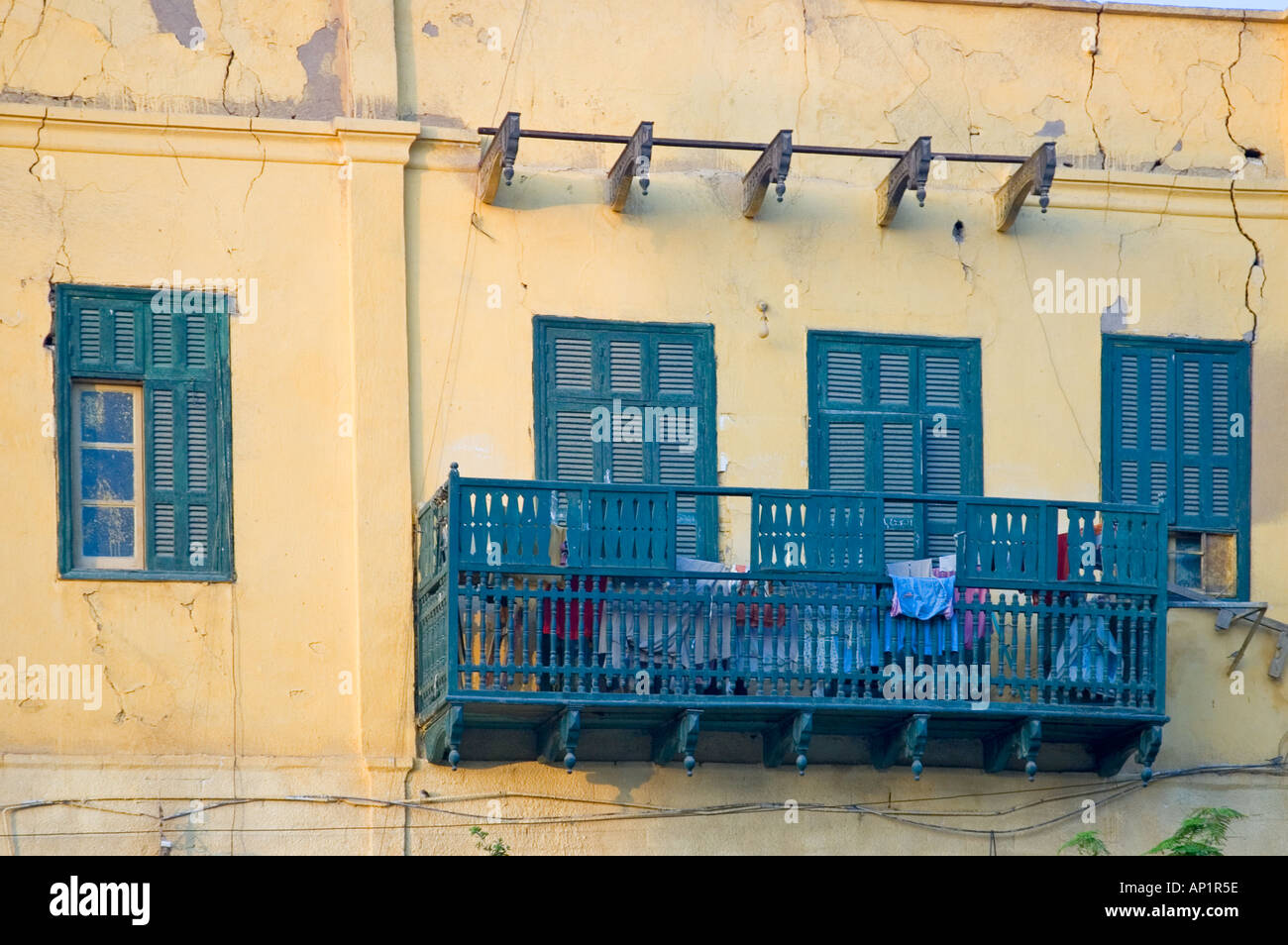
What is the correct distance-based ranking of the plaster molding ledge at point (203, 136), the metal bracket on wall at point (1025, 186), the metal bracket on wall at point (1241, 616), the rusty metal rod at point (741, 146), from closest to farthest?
the plaster molding ledge at point (203, 136) → the rusty metal rod at point (741, 146) → the metal bracket on wall at point (1025, 186) → the metal bracket on wall at point (1241, 616)

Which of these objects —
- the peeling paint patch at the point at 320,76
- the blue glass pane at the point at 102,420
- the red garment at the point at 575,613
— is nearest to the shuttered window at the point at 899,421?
the red garment at the point at 575,613

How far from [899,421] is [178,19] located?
553cm

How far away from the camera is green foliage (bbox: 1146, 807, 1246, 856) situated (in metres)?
15.9

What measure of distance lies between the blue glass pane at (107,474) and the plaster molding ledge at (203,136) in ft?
6.52

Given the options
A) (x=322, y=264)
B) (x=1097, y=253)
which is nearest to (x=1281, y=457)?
(x=1097, y=253)

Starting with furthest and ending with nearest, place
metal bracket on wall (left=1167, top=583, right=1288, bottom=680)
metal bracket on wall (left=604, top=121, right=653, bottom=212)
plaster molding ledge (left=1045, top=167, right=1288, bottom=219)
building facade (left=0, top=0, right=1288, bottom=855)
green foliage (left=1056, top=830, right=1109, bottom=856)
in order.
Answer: plaster molding ledge (left=1045, top=167, right=1288, bottom=219), metal bracket on wall (left=1167, top=583, right=1288, bottom=680), metal bracket on wall (left=604, top=121, right=653, bottom=212), building facade (left=0, top=0, right=1288, bottom=855), green foliage (left=1056, top=830, right=1109, bottom=856)

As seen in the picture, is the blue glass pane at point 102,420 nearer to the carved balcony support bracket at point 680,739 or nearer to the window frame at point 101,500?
the window frame at point 101,500

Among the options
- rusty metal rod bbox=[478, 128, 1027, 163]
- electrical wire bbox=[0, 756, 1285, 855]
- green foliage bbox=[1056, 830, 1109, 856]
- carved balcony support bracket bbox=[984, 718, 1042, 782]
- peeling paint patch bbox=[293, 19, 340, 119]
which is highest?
peeling paint patch bbox=[293, 19, 340, 119]

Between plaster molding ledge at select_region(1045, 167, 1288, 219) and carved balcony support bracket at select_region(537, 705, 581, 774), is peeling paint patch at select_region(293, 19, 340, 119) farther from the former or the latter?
plaster molding ledge at select_region(1045, 167, 1288, 219)

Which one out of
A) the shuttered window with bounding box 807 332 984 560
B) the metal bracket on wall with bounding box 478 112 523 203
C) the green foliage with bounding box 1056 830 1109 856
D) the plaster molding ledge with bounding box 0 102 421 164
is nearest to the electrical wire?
the green foliage with bounding box 1056 830 1109 856

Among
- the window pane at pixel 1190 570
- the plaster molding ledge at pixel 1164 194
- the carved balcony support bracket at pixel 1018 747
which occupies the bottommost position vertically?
the carved balcony support bracket at pixel 1018 747

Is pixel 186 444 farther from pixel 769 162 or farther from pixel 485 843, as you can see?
pixel 769 162

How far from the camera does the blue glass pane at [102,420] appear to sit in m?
17.1

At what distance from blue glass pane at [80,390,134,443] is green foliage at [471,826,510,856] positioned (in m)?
3.35
